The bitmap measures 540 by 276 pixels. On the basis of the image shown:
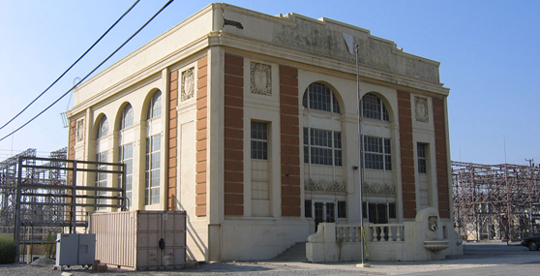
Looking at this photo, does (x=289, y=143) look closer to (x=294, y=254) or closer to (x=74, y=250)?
(x=294, y=254)

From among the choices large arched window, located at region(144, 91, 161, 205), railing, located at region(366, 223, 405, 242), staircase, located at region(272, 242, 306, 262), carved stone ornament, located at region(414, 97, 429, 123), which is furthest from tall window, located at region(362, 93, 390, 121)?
large arched window, located at region(144, 91, 161, 205)

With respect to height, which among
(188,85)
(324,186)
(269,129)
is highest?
(188,85)

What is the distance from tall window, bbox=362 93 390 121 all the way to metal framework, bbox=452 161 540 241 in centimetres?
2940

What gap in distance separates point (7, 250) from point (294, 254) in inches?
537

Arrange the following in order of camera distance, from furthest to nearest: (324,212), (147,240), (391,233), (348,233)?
1. (324,212)
2. (348,233)
3. (391,233)
4. (147,240)

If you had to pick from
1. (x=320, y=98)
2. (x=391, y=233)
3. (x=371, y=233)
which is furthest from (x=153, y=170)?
(x=391, y=233)

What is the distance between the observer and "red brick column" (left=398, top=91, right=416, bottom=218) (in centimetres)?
3522

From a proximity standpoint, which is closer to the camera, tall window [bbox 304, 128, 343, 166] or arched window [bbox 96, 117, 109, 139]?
tall window [bbox 304, 128, 343, 166]

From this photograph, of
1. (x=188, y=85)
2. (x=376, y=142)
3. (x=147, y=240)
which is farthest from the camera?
(x=376, y=142)

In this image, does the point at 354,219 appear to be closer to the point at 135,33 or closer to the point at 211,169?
the point at 211,169

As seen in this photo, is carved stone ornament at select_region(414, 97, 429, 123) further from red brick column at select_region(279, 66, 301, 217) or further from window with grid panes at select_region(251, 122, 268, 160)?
window with grid panes at select_region(251, 122, 268, 160)

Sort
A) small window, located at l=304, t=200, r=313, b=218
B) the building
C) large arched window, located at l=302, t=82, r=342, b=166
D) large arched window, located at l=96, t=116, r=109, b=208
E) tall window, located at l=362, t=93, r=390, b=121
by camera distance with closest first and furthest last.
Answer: the building
small window, located at l=304, t=200, r=313, b=218
large arched window, located at l=302, t=82, r=342, b=166
tall window, located at l=362, t=93, r=390, b=121
large arched window, located at l=96, t=116, r=109, b=208

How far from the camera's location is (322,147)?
3219 cm

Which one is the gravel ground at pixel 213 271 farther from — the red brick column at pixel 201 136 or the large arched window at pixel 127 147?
the large arched window at pixel 127 147
